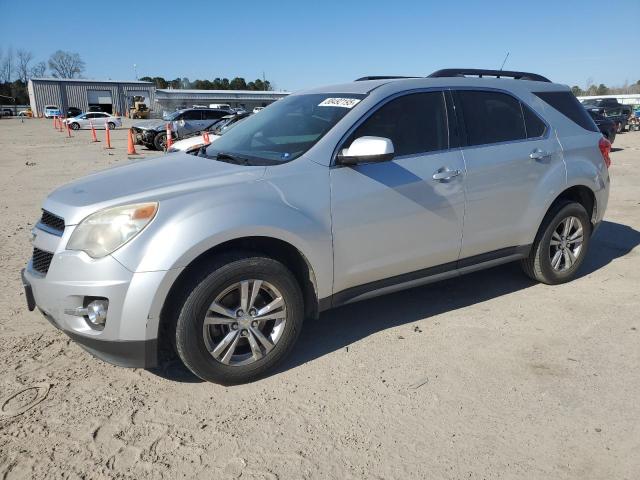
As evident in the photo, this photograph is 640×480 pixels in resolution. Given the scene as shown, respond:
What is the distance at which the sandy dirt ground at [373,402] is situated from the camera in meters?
2.43

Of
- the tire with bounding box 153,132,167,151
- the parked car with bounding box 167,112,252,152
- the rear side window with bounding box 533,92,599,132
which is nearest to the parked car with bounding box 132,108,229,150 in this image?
the tire with bounding box 153,132,167,151

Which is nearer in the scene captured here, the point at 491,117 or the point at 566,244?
the point at 491,117

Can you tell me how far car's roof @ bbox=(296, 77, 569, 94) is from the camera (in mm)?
3656

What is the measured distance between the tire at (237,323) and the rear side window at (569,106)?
299 centimetres

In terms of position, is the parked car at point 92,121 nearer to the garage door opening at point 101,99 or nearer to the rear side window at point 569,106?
the garage door opening at point 101,99

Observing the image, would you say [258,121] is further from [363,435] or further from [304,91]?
[363,435]

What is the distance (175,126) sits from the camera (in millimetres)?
20281

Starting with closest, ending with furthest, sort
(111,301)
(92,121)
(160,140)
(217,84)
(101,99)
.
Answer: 1. (111,301)
2. (160,140)
3. (92,121)
4. (101,99)
5. (217,84)

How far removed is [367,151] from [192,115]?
2036 cm

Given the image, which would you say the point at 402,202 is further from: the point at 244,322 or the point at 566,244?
the point at 566,244

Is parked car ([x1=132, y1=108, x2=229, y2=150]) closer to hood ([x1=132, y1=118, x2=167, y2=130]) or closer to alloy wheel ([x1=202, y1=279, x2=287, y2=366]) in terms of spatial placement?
hood ([x1=132, y1=118, x2=167, y2=130])

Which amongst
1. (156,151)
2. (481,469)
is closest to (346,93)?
(481,469)

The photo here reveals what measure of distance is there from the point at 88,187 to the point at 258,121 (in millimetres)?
1485

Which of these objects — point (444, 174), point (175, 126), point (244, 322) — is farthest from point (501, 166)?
point (175, 126)
